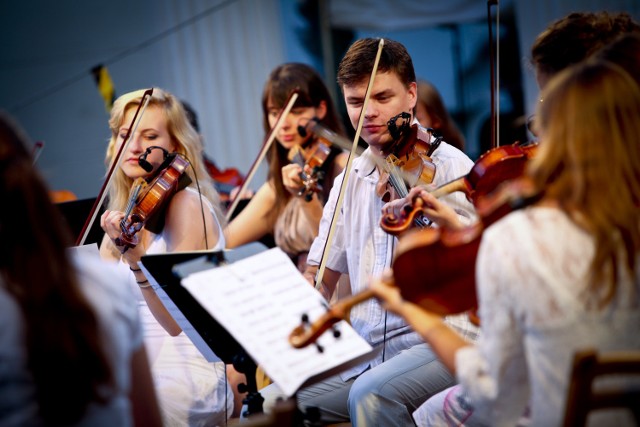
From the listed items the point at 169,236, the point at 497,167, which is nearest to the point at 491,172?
the point at 497,167

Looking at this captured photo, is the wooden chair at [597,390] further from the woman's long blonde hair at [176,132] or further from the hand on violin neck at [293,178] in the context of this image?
the hand on violin neck at [293,178]

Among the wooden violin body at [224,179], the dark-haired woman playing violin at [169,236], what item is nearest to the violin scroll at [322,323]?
the dark-haired woman playing violin at [169,236]

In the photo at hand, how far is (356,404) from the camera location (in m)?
2.09

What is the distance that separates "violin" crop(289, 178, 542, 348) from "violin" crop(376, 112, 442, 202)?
0.72m

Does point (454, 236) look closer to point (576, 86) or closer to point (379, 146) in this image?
point (576, 86)

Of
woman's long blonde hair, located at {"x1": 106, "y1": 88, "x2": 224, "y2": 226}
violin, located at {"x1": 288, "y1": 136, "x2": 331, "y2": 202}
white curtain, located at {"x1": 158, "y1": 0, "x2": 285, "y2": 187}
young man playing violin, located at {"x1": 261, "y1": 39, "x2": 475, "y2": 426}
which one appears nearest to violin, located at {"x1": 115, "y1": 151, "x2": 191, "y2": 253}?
woman's long blonde hair, located at {"x1": 106, "y1": 88, "x2": 224, "y2": 226}

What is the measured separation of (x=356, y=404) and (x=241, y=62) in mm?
3817

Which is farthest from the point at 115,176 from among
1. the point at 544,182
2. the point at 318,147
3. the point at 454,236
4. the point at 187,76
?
the point at 187,76

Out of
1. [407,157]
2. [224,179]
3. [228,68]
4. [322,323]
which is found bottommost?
[224,179]

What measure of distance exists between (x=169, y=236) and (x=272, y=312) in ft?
3.16

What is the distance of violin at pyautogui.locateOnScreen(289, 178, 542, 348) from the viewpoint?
1.45m

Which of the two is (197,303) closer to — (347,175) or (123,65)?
(347,175)

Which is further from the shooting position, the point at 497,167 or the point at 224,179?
the point at 224,179

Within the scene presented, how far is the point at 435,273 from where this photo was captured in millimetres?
1479
